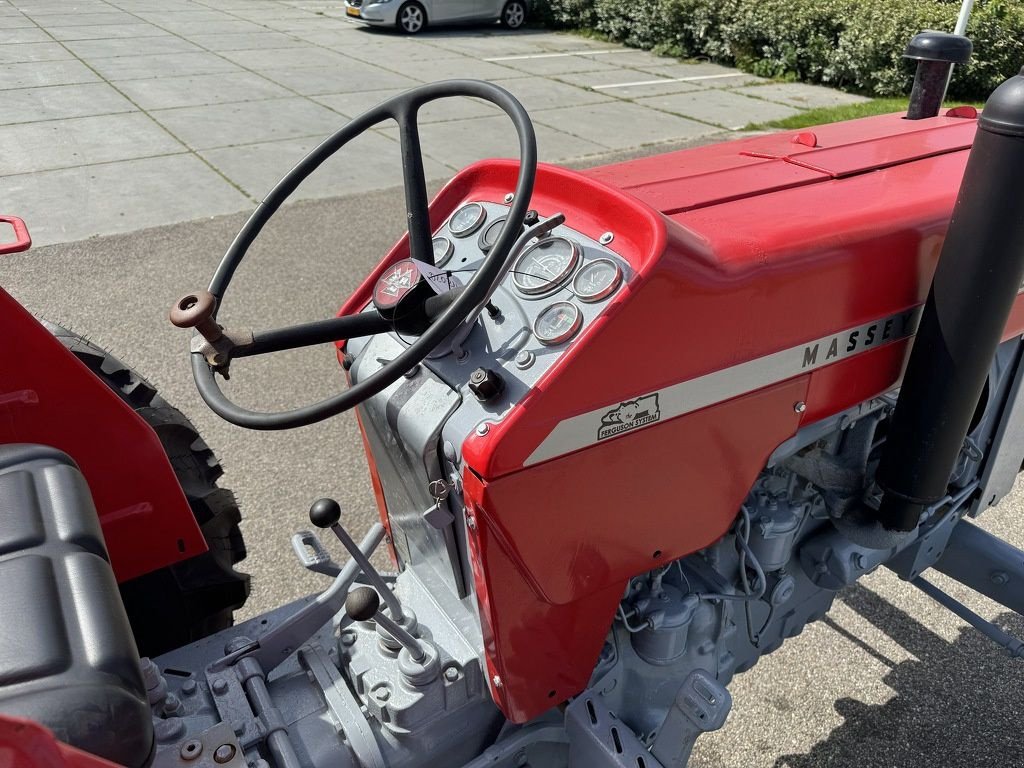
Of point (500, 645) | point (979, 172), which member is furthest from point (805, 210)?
point (500, 645)

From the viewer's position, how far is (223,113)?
752 cm

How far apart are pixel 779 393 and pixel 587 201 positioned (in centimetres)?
46

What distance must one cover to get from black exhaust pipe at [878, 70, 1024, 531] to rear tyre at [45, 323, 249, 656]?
1.39m

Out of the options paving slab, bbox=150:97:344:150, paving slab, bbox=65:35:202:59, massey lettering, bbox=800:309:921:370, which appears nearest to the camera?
massey lettering, bbox=800:309:921:370

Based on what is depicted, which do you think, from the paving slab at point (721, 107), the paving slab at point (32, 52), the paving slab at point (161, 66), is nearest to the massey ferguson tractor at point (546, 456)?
the paving slab at point (721, 107)

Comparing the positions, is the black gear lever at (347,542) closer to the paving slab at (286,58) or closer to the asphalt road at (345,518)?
the asphalt road at (345,518)

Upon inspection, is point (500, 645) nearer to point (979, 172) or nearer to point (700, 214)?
point (700, 214)

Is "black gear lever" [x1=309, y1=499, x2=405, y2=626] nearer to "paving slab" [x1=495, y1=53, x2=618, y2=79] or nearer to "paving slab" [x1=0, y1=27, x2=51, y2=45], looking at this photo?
"paving slab" [x1=495, y1=53, x2=618, y2=79]

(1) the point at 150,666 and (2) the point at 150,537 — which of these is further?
(2) the point at 150,537

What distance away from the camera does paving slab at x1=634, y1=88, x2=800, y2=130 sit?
779 cm

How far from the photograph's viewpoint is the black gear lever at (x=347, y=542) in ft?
4.53

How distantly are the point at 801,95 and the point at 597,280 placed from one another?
338 inches

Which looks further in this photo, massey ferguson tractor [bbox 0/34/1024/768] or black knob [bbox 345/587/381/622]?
black knob [bbox 345/587/381/622]

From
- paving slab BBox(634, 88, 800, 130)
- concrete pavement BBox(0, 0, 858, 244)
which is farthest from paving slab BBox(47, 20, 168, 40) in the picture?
paving slab BBox(634, 88, 800, 130)
